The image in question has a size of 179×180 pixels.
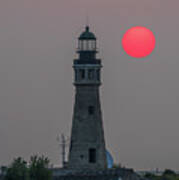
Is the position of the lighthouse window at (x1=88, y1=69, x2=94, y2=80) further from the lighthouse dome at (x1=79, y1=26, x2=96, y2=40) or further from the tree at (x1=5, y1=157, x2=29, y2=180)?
the tree at (x1=5, y1=157, x2=29, y2=180)

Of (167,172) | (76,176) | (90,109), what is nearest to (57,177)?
(76,176)

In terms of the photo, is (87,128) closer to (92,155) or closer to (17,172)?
(92,155)

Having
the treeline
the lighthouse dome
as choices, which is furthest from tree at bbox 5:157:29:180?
the lighthouse dome

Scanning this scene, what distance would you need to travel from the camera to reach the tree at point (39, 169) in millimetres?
95438

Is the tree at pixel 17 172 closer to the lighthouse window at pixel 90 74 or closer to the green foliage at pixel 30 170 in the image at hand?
the green foliage at pixel 30 170

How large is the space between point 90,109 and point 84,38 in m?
5.98

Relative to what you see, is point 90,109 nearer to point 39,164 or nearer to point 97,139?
point 97,139

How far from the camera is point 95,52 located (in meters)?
107

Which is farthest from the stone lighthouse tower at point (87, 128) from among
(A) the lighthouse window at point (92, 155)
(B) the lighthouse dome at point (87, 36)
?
(B) the lighthouse dome at point (87, 36)

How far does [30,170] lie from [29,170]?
6cm

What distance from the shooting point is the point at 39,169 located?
96.0 meters

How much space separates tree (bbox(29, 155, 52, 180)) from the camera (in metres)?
95.4

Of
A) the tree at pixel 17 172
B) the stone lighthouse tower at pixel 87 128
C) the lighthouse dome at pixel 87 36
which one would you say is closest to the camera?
the tree at pixel 17 172

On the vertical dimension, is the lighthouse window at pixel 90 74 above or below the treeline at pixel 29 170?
above
